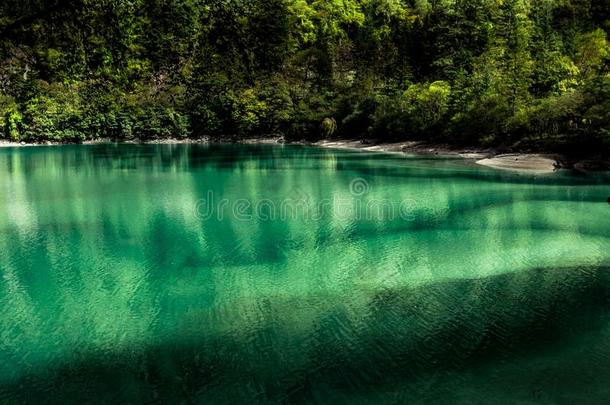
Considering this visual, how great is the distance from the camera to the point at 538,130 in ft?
189

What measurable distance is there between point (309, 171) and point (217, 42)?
43655mm

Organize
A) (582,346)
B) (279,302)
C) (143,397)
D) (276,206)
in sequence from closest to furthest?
(143,397) → (582,346) → (279,302) → (276,206)

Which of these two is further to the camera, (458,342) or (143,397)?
(458,342)

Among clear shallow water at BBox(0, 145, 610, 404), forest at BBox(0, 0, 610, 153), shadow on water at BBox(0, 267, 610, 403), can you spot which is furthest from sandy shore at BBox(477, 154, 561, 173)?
shadow on water at BBox(0, 267, 610, 403)

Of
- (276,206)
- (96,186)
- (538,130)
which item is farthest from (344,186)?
(538,130)

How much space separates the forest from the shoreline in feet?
5.51

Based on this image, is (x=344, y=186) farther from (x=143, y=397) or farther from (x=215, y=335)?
(x=143, y=397)

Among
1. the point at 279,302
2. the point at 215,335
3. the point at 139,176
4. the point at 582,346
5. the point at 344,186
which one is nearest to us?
the point at 582,346

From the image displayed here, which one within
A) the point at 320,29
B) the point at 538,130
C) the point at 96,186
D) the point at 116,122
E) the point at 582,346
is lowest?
the point at 582,346

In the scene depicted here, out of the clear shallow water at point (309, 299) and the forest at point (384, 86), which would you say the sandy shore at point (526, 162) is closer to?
the forest at point (384, 86)

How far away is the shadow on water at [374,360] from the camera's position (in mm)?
11625

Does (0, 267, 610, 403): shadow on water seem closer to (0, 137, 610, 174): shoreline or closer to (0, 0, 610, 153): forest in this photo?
(0, 0, 610, 153): forest

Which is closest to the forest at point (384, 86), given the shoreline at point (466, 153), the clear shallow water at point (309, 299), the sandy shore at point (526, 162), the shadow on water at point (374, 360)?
the shoreline at point (466, 153)

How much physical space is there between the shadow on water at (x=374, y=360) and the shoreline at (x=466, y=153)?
37971 mm
